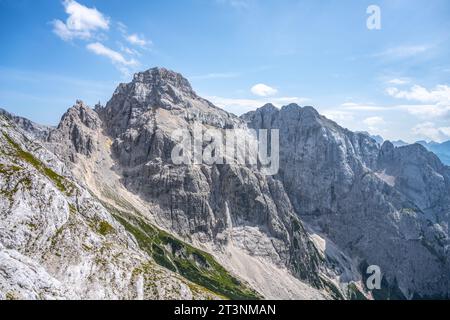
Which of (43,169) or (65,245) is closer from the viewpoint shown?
(65,245)

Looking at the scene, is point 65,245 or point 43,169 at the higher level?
point 43,169

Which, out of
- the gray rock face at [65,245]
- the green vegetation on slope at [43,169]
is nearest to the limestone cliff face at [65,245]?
the gray rock face at [65,245]

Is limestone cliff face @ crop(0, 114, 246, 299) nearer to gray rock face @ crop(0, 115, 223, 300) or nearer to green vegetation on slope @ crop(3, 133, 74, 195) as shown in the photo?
gray rock face @ crop(0, 115, 223, 300)

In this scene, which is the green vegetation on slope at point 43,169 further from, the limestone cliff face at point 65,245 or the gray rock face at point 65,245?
the limestone cliff face at point 65,245

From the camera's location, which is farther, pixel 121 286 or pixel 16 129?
pixel 16 129

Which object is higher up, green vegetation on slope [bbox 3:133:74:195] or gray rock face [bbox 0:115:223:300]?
green vegetation on slope [bbox 3:133:74:195]

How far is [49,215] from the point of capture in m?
119

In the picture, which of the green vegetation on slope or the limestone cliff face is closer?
the limestone cliff face

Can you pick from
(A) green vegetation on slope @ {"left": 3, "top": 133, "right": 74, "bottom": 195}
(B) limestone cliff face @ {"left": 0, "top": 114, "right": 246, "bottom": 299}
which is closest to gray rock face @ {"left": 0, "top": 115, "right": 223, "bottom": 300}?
(B) limestone cliff face @ {"left": 0, "top": 114, "right": 246, "bottom": 299}

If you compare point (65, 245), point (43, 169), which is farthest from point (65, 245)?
point (43, 169)

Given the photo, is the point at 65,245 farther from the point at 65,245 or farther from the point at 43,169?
the point at 43,169
